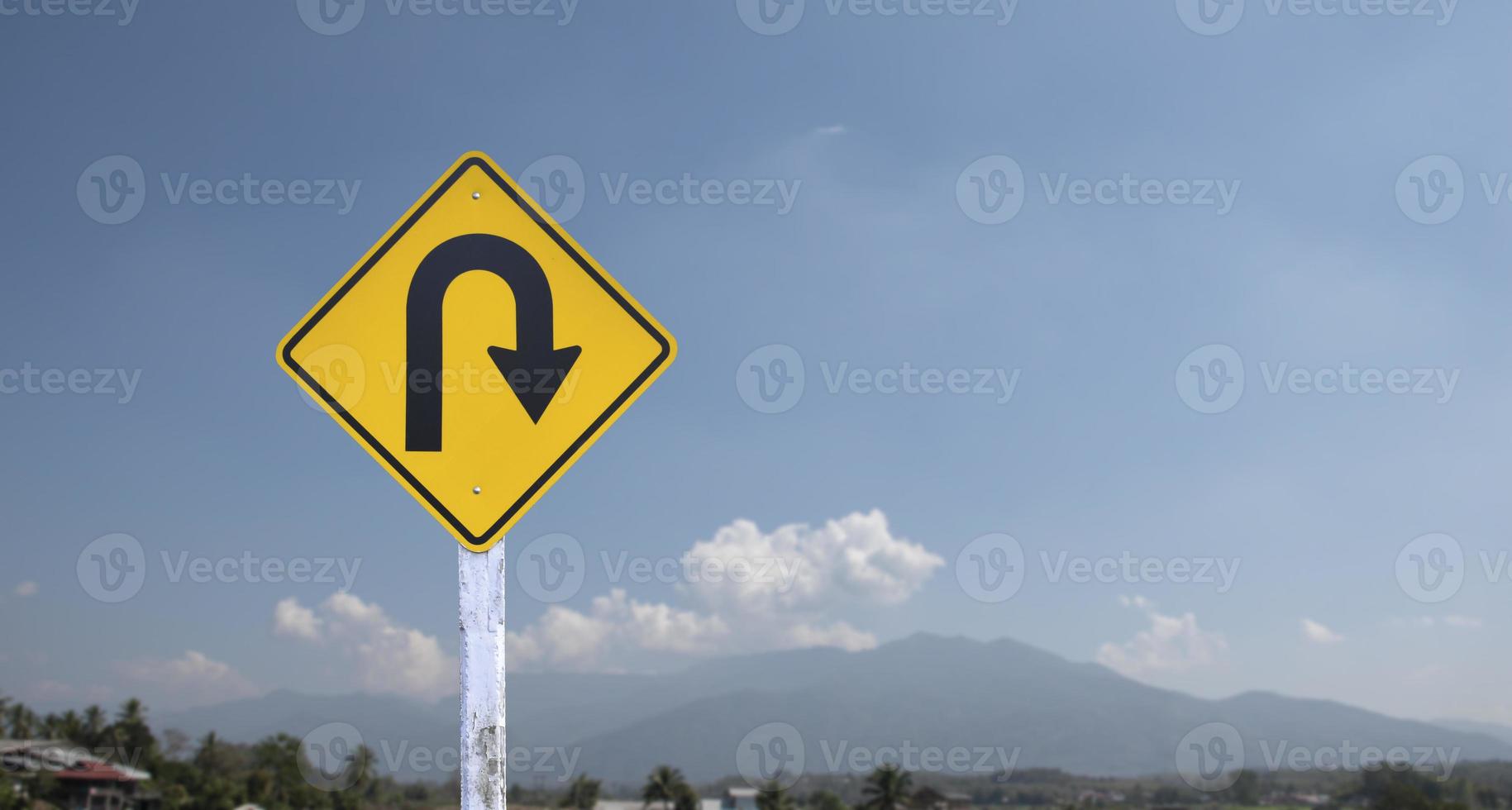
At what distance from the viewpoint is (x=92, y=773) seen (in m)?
91.3

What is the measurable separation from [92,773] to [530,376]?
110530 millimetres

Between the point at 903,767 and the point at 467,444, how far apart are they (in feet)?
383

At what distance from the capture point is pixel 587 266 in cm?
354

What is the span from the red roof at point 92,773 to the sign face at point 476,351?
360 feet

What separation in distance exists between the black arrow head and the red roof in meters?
110

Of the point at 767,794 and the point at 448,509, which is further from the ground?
the point at 448,509

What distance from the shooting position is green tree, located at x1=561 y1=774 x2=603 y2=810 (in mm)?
135250

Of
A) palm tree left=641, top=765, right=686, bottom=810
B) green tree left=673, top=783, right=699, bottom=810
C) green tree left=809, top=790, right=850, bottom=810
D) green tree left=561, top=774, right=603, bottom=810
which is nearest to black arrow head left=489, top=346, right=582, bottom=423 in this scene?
palm tree left=641, top=765, right=686, bottom=810

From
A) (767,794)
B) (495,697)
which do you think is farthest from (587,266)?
(767,794)

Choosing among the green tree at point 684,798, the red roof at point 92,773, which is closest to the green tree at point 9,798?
the red roof at point 92,773

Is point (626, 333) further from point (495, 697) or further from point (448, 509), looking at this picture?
point (495, 697)

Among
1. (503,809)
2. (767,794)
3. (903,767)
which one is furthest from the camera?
(767,794)
